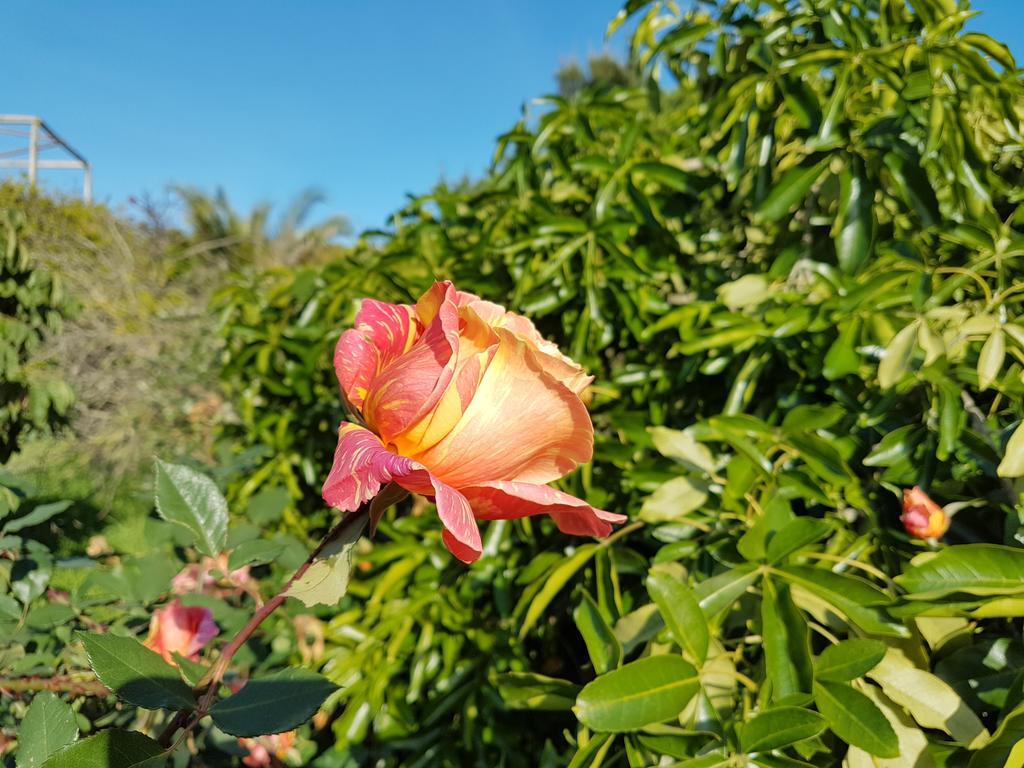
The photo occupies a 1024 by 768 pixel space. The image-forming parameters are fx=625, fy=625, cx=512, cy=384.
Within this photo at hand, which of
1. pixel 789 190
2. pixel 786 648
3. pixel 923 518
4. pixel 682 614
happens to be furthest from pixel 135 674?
pixel 789 190

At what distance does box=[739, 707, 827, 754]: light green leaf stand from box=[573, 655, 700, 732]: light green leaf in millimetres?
69

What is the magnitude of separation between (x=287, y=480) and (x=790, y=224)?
132 centimetres

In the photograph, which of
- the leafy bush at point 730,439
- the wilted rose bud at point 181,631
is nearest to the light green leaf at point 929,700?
the leafy bush at point 730,439

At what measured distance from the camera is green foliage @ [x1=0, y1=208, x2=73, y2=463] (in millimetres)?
2014

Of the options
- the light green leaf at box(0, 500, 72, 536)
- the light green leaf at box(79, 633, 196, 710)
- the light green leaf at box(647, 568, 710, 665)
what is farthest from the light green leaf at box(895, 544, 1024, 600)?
the light green leaf at box(0, 500, 72, 536)

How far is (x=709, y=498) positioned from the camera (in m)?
0.97

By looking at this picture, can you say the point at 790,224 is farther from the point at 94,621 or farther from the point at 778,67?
the point at 94,621

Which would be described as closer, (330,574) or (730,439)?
(330,574)

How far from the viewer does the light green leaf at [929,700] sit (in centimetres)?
66

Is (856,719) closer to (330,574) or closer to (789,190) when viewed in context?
(330,574)

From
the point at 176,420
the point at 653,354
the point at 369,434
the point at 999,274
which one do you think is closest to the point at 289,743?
the point at 369,434

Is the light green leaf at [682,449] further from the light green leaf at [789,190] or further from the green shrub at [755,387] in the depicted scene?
the light green leaf at [789,190]

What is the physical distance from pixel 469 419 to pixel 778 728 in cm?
43

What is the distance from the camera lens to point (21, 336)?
2.07 meters
